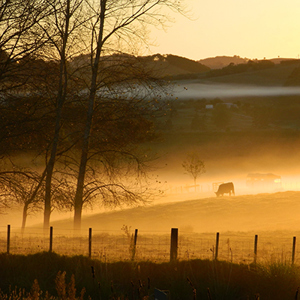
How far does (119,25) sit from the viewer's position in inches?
784

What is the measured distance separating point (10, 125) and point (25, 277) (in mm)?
6799

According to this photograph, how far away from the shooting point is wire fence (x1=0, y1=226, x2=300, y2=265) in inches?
539

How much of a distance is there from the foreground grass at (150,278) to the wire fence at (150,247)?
639 mm

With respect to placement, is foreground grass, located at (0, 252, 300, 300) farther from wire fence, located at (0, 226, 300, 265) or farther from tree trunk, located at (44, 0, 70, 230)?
tree trunk, located at (44, 0, 70, 230)

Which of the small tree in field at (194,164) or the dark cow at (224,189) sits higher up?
the small tree in field at (194,164)

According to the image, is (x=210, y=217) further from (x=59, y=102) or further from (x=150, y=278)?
(x=150, y=278)

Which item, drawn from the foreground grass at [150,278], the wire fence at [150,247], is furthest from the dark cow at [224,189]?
the foreground grass at [150,278]

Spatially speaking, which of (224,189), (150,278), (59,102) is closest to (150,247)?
(150,278)

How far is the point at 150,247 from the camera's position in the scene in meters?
17.4

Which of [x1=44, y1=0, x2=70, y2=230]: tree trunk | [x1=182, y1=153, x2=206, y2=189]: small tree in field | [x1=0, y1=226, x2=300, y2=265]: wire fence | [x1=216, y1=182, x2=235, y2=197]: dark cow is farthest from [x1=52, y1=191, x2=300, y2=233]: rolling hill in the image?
[x1=182, y1=153, x2=206, y2=189]: small tree in field

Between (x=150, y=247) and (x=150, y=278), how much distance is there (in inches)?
240

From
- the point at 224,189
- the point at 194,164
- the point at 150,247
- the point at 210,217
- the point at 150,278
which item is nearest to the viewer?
the point at 150,278

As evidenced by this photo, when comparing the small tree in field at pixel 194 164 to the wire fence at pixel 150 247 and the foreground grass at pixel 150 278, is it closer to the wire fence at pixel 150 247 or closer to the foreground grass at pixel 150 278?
the wire fence at pixel 150 247

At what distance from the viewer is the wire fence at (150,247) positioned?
13.7 meters
